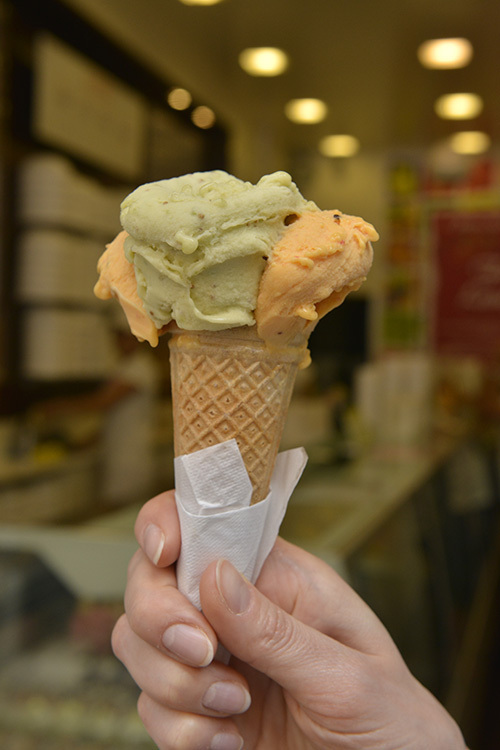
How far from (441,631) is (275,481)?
5.69 ft

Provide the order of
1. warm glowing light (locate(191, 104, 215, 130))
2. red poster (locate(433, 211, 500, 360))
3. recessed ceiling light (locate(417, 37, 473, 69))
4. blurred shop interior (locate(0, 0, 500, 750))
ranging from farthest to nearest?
red poster (locate(433, 211, 500, 360))
warm glowing light (locate(191, 104, 215, 130))
recessed ceiling light (locate(417, 37, 473, 69))
blurred shop interior (locate(0, 0, 500, 750))

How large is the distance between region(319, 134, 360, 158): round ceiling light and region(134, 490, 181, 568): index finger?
4.35 metres

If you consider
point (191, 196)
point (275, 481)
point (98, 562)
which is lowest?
point (98, 562)

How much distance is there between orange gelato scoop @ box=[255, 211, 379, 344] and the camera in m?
0.78

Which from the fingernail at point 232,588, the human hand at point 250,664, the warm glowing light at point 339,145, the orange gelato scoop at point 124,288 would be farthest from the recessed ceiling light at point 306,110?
the fingernail at point 232,588

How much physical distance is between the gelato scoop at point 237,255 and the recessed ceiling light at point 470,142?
4489 millimetres

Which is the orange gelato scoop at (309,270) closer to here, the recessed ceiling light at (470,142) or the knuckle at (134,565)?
the knuckle at (134,565)

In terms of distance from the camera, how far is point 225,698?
854 millimetres

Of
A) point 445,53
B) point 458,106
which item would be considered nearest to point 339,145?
point 458,106

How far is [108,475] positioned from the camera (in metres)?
3.84

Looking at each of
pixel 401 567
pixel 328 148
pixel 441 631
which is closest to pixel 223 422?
pixel 401 567

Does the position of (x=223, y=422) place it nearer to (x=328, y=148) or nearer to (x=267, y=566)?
(x=267, y=566)

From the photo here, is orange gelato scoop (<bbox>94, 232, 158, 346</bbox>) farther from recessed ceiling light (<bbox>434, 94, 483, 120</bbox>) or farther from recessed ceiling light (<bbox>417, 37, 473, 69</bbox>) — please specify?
recessed ceiling light (<bbox>434, 94, 483, 120</bbox>)

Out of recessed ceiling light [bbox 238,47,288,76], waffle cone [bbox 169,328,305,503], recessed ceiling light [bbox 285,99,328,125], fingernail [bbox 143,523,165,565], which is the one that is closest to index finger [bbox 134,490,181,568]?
fingernail [bbox 143,523,165,565]
